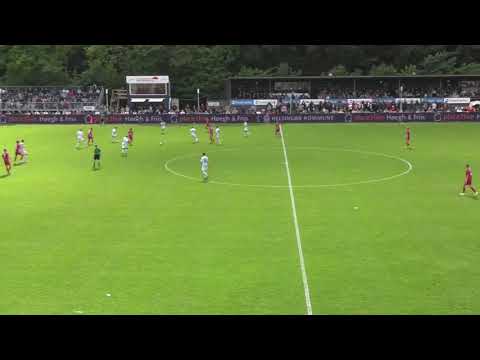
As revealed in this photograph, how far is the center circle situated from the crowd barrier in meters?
23.9

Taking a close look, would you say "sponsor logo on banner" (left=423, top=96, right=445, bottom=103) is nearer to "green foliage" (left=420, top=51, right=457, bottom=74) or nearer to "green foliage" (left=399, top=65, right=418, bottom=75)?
"green foliage" (left=399, top=65, right=418, bottom=75)

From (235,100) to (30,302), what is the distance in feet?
233

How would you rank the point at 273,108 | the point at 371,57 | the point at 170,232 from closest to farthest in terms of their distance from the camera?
1. the point at 170,232
2. the point at 273,108
3. the point at 371,57

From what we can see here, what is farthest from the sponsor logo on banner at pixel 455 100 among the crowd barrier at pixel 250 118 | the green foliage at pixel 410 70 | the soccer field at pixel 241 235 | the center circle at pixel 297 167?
the center circle at pixel 297 167

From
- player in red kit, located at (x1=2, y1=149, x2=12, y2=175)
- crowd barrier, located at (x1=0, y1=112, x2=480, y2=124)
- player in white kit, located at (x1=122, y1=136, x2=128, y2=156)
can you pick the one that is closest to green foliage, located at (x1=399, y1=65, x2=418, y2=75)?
crowd barrier, located at (x1=0, y1=112, x2=480, y2=124)

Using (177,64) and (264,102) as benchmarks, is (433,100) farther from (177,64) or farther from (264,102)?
(177,64)

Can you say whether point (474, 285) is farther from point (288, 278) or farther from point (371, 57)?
point (371, 57)

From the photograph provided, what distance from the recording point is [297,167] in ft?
120

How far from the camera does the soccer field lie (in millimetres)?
15211

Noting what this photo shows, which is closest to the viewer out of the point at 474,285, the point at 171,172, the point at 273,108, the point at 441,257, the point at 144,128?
the point at 474,285

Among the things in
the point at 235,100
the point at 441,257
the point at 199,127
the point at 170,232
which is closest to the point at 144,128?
the point at 199,127

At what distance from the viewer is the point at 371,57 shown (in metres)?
108

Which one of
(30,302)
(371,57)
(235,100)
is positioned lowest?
(30,302)

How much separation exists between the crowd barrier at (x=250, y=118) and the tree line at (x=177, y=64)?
78.9 feet
